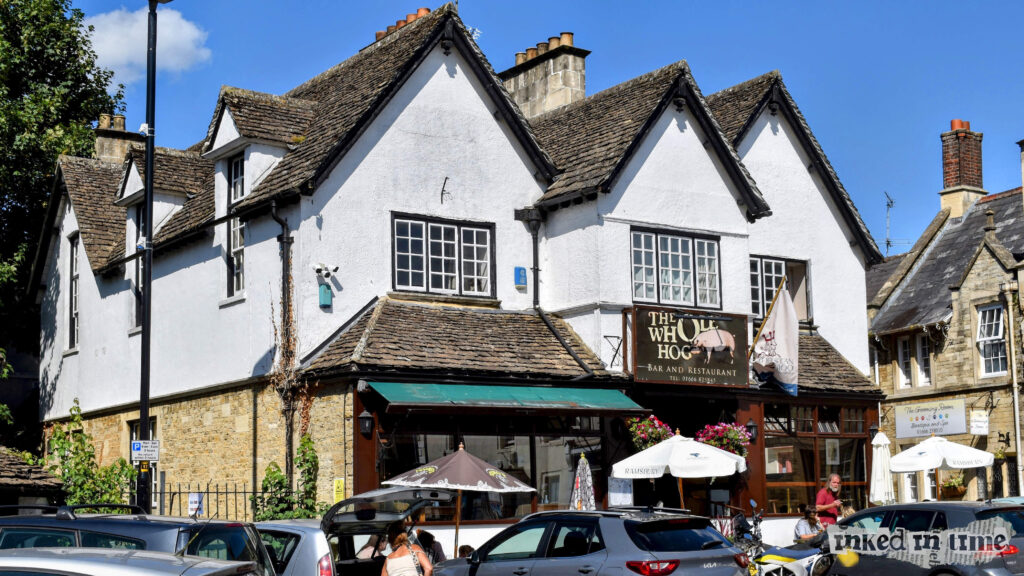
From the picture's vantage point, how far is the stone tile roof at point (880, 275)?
1594 inches

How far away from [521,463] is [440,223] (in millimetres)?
4455

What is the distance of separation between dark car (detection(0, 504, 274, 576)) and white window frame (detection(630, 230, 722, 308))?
13.7m

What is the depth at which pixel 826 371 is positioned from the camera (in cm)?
2616

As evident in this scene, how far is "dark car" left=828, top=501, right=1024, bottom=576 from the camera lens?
14.8 metres

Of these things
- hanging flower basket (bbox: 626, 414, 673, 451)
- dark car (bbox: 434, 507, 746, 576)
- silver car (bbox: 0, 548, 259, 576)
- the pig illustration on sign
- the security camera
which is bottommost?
dark car (bbox: 434, 507, 746, 576)

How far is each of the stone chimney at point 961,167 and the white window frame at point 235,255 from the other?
2480 centimetres

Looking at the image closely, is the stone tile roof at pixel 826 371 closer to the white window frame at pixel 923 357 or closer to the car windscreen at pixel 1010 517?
the car windscreen at pixel 1010 517

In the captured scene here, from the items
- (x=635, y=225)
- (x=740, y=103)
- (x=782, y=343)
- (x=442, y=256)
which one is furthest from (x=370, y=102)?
(x=740, y=103)

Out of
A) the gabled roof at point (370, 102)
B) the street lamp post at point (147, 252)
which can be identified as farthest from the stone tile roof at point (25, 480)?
the gabled roof at point (370, 102)

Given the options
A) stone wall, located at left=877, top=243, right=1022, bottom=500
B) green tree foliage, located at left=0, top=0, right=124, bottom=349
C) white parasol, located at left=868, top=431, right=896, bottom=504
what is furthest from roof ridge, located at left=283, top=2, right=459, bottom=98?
stone wall, located at left=877, top=243, right=1022, bottom=500

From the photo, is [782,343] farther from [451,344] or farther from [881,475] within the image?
[451,344]

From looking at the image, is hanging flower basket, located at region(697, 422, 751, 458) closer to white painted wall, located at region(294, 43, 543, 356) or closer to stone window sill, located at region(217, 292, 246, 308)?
white painted wall, located at region(294, 43, 543, 356)

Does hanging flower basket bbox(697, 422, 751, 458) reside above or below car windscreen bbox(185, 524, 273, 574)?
above

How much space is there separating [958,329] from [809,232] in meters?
9.68
